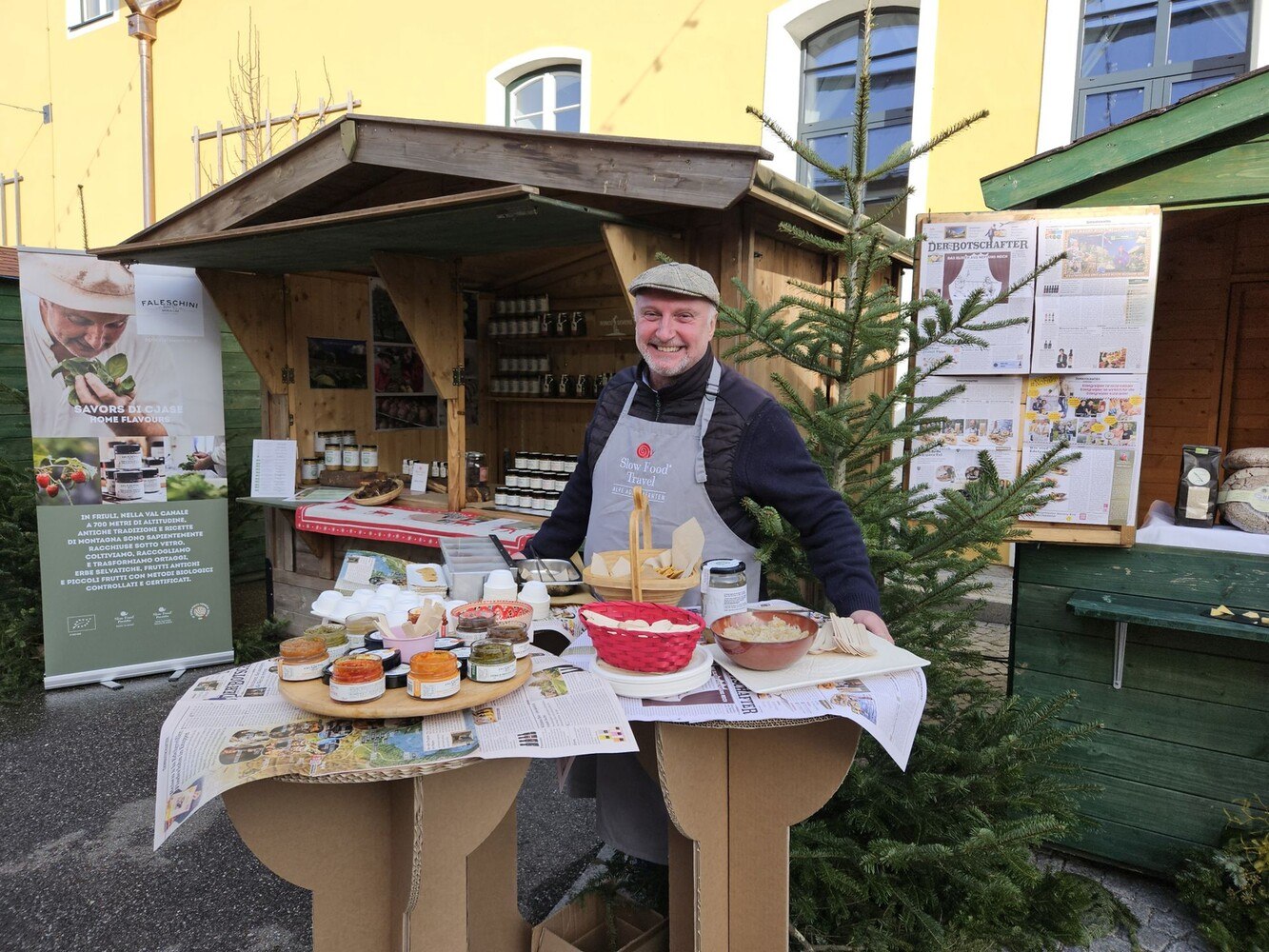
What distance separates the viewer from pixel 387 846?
1653 millimetres

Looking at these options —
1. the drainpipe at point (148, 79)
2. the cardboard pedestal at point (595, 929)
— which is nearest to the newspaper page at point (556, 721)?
the cardboard pedestal at point (595, 929)

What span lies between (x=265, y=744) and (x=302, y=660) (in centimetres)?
22

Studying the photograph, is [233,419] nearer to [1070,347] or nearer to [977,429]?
[977,429]

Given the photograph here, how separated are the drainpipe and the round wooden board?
37.7ft

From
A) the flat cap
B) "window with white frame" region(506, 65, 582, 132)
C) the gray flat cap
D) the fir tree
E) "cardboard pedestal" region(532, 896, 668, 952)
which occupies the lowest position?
"cardboard pedestal" region(532, 896, 668, 952)

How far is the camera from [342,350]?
605cm

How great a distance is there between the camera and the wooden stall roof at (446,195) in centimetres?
323

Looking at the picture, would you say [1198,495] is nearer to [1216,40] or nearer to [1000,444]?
[1000,444]

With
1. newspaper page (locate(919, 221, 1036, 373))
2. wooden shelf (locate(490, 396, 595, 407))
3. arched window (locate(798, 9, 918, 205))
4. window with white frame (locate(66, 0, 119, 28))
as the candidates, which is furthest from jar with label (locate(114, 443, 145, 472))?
window with white frame (locate(66, 0, 119, 28))

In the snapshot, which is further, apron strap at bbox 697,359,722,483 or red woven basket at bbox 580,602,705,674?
apron strap at bbox 697,359,722,483

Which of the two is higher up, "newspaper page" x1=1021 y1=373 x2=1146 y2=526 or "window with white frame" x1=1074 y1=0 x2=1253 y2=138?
"window with white frame" x1=1074 y1=0 x2=1253 y2=138

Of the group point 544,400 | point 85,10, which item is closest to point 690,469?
point 544,400

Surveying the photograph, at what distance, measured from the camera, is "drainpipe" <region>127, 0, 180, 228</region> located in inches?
423

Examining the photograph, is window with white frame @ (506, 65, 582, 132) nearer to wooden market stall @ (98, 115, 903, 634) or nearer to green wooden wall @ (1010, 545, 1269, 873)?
wooden market stall @ (98, 115, 903, 634)
